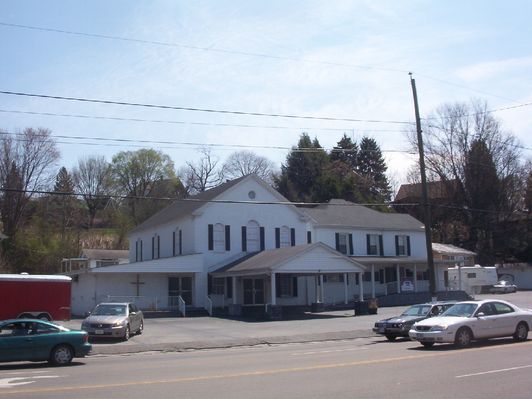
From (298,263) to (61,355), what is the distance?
24.4 meters

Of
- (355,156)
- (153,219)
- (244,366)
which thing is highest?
(355,156)

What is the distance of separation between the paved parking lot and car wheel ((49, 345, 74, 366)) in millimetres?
4815

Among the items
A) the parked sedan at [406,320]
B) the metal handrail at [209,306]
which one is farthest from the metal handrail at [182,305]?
the parked sedan at [406,320]

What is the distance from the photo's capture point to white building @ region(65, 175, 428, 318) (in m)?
42.3

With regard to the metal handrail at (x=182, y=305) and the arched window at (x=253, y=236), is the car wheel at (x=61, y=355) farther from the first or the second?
the arched window at (x=253, y=236)

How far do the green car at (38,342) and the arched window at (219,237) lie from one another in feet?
94.5

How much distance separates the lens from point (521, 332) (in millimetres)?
19656

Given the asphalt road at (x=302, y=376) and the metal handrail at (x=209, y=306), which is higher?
the metal handrail at (x=209, y=306)

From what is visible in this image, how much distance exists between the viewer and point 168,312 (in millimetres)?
42375

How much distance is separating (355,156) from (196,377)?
86970 mm

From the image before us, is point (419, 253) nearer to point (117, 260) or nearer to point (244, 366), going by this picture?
point (117, 260)

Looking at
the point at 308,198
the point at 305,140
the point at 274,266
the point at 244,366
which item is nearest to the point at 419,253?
the point at 274,266

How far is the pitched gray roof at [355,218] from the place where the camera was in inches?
2089

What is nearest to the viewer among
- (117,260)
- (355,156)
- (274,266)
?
(274,266)
